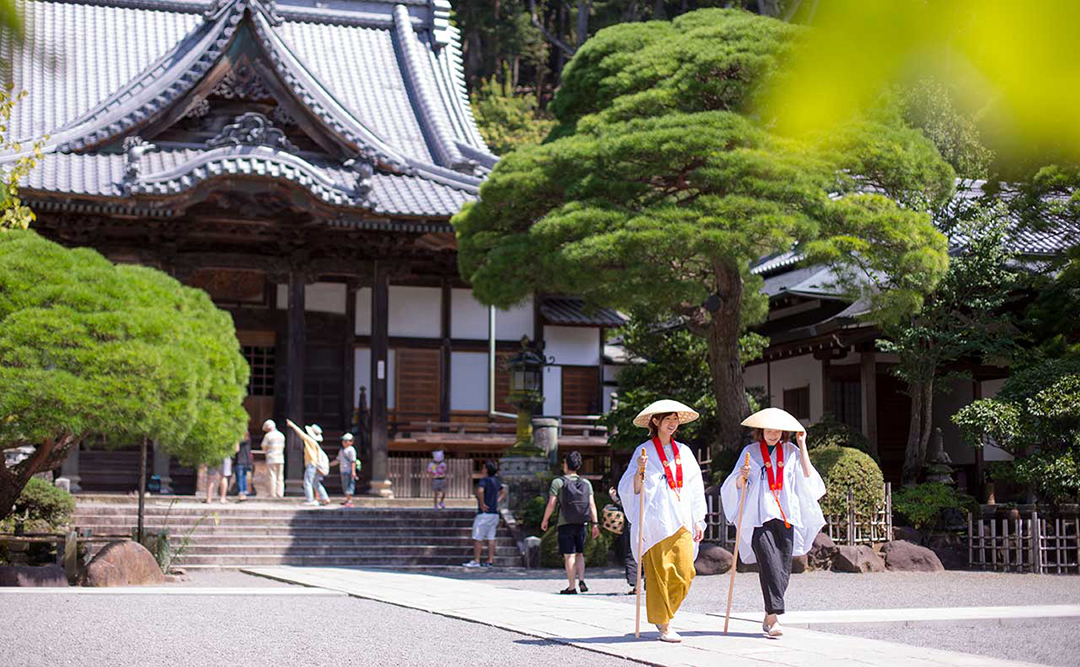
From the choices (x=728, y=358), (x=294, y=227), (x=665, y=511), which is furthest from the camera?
(x=294, y=227)

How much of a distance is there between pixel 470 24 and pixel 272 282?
24.0 m

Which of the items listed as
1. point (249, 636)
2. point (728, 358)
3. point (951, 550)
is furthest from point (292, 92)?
point (249, 636)

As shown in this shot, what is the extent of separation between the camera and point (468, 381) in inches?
1017

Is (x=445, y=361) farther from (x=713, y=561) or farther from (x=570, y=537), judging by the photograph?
(x=570, y=537)

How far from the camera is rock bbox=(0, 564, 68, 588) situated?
13836 millimetres

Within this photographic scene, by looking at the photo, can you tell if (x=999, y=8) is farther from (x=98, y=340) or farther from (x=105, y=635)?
(x=98, y=340)

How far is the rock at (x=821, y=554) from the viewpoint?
54.2ft

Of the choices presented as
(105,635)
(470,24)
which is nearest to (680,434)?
(105,635)

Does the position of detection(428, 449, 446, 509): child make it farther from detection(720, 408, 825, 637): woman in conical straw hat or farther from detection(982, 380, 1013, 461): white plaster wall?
detection(720, 408, 825, 637): woman in conical straw hat

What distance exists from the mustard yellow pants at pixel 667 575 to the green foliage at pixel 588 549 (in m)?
8.72

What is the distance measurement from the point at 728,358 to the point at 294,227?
30.6ft

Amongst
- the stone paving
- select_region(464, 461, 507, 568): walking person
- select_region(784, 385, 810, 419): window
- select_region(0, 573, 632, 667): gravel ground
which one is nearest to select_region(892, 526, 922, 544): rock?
select_region(464, 461, 507, 568): walking person

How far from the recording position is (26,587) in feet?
45.2

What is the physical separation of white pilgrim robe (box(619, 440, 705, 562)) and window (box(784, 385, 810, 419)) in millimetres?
17435
